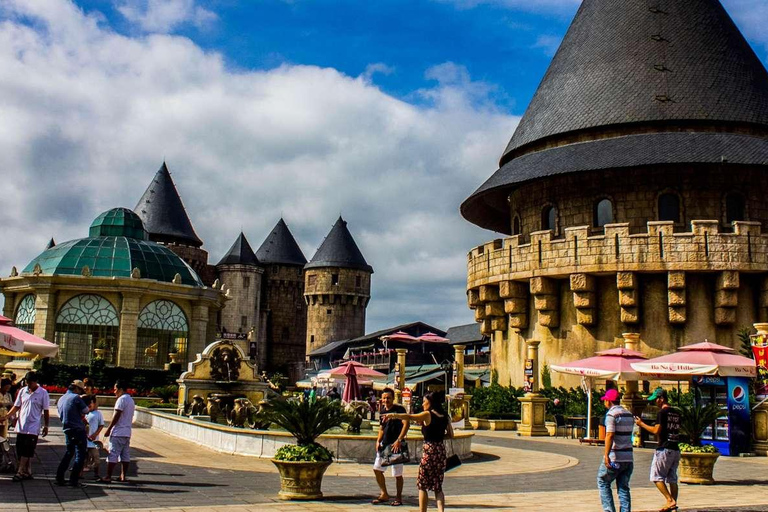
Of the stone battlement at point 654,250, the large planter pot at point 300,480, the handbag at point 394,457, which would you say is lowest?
the large planter pot at point 300,480

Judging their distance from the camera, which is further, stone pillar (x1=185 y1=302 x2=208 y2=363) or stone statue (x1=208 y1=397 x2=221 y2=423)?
stone pillar (x1=185 y1=302 x2=208 y2=363)

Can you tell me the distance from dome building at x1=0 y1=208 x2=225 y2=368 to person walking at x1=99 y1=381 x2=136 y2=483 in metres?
27.1

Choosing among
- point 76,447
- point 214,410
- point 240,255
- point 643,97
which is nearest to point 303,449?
point 76,447

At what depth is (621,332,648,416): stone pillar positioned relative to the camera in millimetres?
20734

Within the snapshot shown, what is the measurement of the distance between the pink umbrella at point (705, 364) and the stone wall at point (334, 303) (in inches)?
2638

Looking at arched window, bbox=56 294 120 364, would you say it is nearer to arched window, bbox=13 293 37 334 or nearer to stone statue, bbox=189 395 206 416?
arched window, bbox=13 293 37 334

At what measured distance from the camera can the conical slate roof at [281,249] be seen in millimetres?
94125

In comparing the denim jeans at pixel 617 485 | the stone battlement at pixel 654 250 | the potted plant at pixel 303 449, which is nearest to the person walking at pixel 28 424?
the potted plant at pixel 303 449

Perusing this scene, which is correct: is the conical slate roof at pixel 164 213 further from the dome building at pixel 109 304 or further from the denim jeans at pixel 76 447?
the denim jeans at pixel 76 447

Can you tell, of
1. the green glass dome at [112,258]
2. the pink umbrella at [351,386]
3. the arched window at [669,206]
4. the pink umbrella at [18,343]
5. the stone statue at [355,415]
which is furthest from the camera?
the green glass dome at [112,258]

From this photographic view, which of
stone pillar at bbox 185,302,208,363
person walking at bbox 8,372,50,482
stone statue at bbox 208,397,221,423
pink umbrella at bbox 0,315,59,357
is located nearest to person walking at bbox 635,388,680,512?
person walking at bbox 8,372,50,482

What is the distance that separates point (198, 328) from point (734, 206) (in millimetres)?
26059

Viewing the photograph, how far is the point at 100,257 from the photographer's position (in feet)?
134

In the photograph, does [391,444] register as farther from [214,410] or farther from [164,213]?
[164,213]
